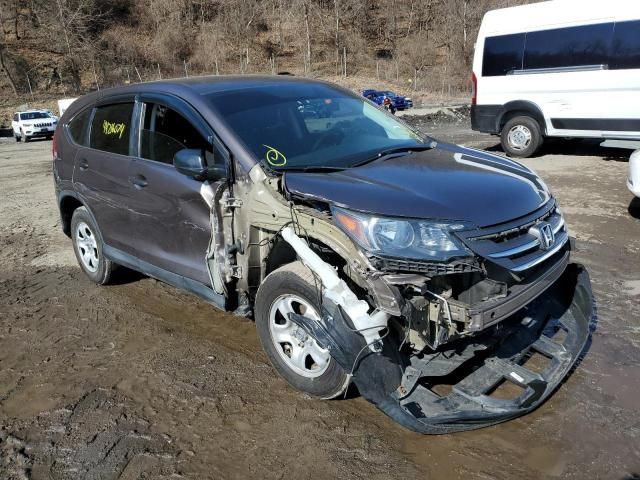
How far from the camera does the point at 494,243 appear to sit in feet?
9.13

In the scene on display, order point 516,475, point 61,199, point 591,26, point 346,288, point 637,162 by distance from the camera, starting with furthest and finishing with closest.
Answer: point 591,26 < point 637,162 < point 61,199 < point 346,288 < point 516,475

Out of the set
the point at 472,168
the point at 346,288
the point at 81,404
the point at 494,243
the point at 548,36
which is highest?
the point at 548,36

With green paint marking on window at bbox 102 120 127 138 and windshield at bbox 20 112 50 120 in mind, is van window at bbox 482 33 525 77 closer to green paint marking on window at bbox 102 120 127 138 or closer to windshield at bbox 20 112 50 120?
green paint marking on window at bbox 102 120 127 138

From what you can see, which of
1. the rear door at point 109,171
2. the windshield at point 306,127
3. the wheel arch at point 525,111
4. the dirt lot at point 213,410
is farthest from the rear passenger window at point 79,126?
the wheel arch at point 525,111

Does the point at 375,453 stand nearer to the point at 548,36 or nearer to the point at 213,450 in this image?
the point at 213,450

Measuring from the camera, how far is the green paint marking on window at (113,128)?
4.42 metres

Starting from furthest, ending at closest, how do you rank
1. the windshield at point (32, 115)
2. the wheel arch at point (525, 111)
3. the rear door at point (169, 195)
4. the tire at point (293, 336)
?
the windshield at point (32, 115) < the wheel arch at point (525, 111) < the rear door at point (169, 195) < the tire at point (293, 336)

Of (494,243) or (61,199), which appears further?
(61,199)

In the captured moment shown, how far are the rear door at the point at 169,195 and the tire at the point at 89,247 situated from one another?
2.80 ft

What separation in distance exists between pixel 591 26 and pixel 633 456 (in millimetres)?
9296

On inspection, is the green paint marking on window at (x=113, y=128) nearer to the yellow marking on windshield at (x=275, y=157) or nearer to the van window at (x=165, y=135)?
the van window at (x=165, y=135)

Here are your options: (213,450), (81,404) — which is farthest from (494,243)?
(81,404)

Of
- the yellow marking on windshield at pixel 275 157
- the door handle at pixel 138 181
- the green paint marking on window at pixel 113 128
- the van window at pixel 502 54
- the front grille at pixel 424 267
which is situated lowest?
the front grille at pixel 424 267

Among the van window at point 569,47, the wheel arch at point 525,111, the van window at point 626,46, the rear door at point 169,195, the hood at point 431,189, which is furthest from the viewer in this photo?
the wheel arch at point 525,111
